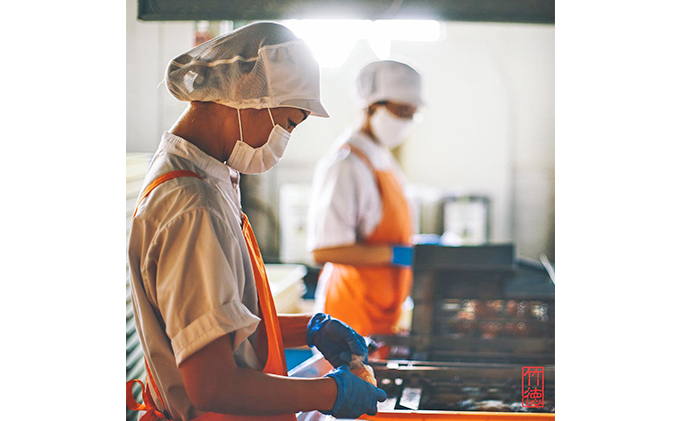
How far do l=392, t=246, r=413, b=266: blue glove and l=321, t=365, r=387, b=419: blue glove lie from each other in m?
1.38

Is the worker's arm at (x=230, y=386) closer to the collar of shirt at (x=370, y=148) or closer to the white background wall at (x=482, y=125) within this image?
the collar of shirt at (x=370, y=148)

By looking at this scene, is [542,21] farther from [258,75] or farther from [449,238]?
[449,238]

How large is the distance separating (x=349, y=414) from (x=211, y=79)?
68cm

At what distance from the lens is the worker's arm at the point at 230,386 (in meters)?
0.96

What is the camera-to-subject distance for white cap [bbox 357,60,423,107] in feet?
8.31

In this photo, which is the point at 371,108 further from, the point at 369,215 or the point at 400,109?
the point at 369,215

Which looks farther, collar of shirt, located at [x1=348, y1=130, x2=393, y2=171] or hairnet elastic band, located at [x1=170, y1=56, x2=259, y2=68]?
collar of shirt, located at [x1=348, y1=130, x2=393, y2=171]

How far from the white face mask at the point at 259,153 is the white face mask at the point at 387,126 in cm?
146

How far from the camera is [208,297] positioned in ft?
3.16

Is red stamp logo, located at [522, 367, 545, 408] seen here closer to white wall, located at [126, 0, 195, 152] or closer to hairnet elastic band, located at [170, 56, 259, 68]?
hairnet elastic band, located at [170, 56, 259, 68]

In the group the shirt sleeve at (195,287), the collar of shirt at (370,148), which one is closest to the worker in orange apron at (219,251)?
the shirt sleeve at (195,287)

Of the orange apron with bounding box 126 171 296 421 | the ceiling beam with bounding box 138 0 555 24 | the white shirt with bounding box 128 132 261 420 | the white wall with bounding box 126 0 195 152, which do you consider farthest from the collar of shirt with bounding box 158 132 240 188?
the white wall with bounding box 126 0 195 152
